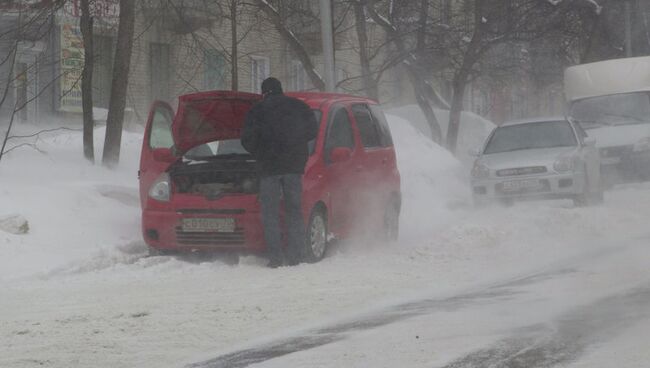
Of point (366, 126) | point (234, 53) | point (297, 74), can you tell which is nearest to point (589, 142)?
point (234, 53)

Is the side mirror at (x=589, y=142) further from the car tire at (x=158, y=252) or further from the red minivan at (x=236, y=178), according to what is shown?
the car tire at (x=158, y=252)

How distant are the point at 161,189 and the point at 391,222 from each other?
2.81m

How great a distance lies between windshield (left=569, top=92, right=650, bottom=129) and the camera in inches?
937

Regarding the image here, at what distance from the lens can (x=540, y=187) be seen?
18.1 metres

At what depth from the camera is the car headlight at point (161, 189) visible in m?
11.9

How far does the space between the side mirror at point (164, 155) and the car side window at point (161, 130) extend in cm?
29

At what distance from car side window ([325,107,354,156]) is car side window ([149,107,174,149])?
1712 millimetres

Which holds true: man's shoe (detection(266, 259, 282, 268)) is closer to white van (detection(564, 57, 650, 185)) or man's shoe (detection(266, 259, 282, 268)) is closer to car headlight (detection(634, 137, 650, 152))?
white van (detection(564, 57, 650, 185))

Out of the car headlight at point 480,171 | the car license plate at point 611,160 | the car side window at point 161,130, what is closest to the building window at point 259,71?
the car license plate at point 611,160

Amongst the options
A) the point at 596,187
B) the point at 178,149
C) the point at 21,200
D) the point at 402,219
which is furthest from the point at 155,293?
the point at 596,187

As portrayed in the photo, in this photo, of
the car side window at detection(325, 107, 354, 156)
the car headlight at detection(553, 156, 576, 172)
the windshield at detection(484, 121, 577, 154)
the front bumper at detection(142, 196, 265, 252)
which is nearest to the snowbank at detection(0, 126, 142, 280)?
the front bumper at detection(142, 196, 265, 252)

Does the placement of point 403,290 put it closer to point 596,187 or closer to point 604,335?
point 604,335

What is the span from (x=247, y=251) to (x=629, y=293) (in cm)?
406

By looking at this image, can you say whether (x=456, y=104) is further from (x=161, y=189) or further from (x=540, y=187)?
(x=161, y=189)
